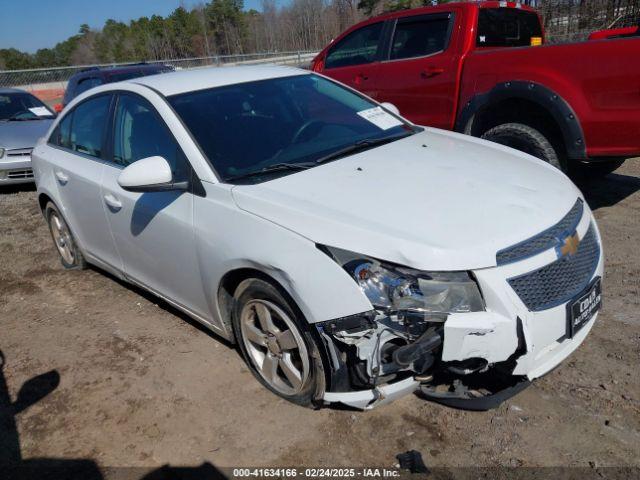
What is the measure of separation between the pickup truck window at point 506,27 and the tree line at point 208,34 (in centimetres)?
4055

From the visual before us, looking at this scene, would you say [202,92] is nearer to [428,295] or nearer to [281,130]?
[281,130]

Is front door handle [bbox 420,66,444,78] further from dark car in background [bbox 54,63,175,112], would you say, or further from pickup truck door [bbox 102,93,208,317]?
dark car in background [bbox 54,63,175,112]

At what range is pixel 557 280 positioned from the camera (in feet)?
8.16

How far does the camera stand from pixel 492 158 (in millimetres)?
3340

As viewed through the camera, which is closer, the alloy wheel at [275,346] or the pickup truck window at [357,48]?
the alloy wheel at [275,346]

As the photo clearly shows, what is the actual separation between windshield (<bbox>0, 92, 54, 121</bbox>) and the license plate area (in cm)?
920

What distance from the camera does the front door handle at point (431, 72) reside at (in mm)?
5606

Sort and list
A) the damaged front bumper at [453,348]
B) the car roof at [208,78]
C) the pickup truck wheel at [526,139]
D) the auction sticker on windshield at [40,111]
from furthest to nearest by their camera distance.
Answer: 1. the auction sticker on windshield at [40,111]
2. the pickup truck wheel at [526,139]
3. the car roof at [208,78]
4. the damaged front bumper at [453,348]

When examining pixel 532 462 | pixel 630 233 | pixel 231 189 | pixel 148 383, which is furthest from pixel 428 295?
pixel 630 233

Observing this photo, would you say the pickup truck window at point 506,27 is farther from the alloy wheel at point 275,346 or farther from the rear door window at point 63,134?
the alloy wheel at point 275,346

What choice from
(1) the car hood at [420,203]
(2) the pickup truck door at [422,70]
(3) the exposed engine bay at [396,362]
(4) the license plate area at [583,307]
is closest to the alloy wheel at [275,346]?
(3) the exposed engine bay at [396,362]

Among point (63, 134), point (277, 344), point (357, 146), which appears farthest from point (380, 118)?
point (63, 134)

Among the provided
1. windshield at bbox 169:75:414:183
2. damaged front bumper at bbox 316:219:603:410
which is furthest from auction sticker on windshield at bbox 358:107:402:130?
damaged front bumper at bbox 316:219:603:410

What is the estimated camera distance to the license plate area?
249 cm
